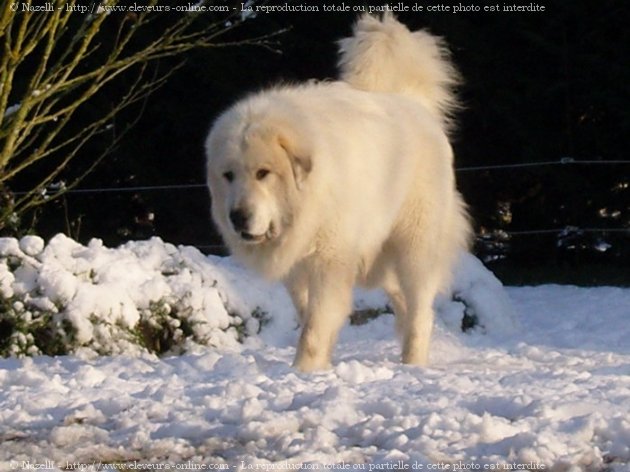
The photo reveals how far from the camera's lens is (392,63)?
23.0 ft

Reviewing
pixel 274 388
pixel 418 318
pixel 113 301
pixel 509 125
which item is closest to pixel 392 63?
pixel 418 318

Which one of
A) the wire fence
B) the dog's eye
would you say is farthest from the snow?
the wire fence

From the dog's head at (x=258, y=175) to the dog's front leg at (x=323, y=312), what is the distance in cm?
32

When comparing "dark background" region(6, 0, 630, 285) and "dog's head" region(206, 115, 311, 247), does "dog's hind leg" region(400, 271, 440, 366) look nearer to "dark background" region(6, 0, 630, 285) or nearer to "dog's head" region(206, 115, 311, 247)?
"dog's head" region(206, 115, 311, 247)

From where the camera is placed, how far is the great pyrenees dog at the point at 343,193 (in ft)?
18.5

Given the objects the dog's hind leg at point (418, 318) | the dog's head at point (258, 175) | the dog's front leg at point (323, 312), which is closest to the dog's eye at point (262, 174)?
the dog's head at point (258, 175)

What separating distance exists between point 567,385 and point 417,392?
733 mm

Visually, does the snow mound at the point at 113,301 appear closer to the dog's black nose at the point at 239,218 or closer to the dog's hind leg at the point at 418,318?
the dog's hind leg at the point at 418,318

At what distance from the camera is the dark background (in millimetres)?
11422

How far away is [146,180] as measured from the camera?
1253 cm

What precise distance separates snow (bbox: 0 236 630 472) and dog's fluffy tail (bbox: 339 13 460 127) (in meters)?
1.49

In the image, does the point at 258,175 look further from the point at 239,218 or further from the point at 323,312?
the point at 323,312

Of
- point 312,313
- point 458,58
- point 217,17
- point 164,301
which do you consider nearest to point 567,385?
point 312,313

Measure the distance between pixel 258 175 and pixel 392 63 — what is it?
174 cm
